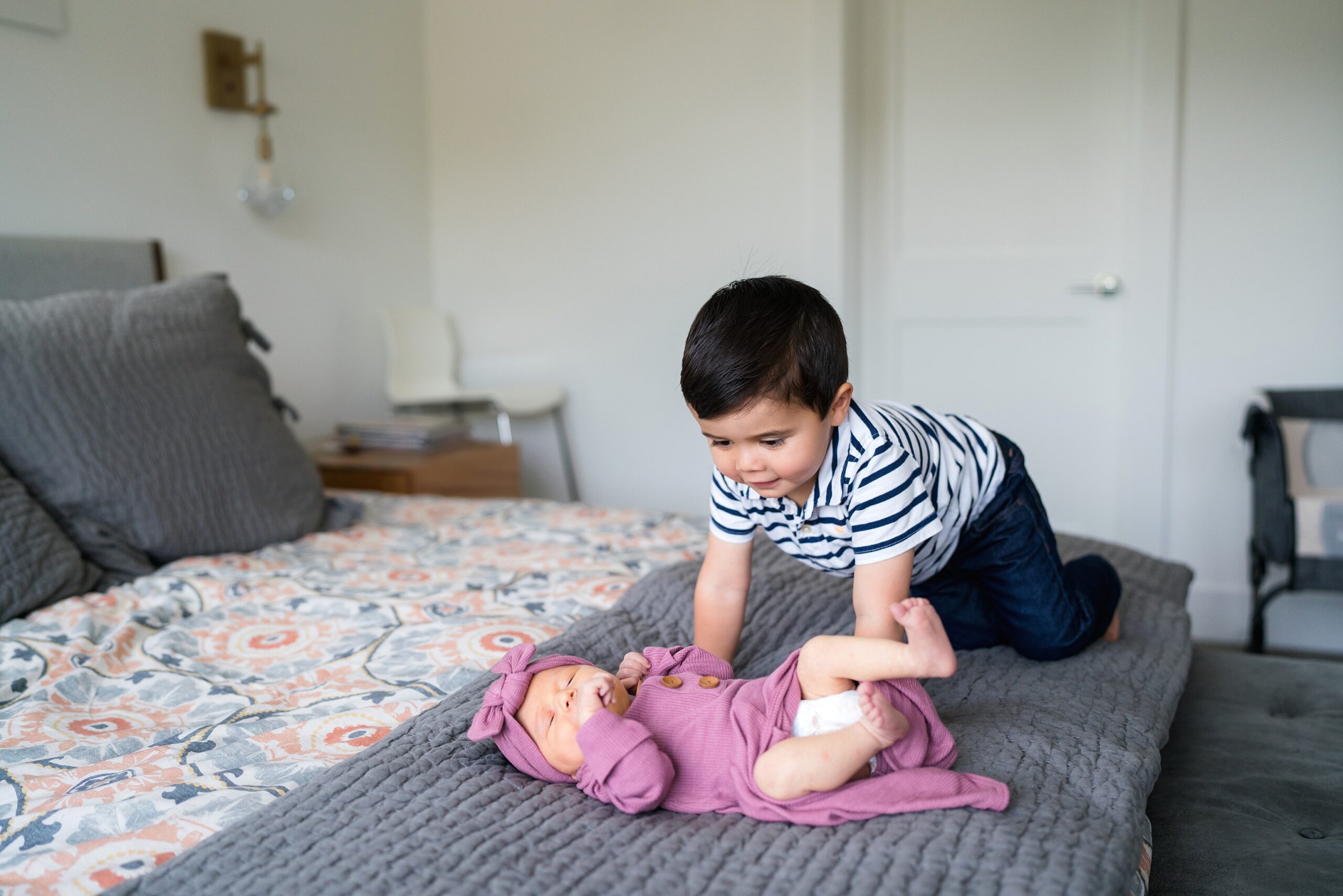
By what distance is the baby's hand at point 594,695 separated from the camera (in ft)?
2.99

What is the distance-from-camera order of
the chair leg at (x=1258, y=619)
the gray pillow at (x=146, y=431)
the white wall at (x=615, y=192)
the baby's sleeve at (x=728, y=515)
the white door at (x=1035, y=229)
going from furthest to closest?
the white wall at (x=615, y=192) < the white door at (x=1035, y=229) < the chair leg at (x=1258, y=619) < the gray pillow at (x=146, y=431) < the baby's sleeve at (x=728, y=515)

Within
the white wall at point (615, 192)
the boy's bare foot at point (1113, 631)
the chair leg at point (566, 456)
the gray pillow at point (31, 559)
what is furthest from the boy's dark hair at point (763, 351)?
the chair leg at point (566, 456)

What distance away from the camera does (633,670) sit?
1.04 metres

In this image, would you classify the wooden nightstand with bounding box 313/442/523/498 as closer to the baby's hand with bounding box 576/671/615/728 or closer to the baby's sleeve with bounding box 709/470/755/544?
the baby's sleeve with bounding box 709/470/755/544

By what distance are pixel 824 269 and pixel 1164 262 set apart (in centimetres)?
96

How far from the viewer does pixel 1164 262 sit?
282 centimetres

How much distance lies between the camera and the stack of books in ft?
9.10

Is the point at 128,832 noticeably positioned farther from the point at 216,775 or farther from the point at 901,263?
the point at 901,263

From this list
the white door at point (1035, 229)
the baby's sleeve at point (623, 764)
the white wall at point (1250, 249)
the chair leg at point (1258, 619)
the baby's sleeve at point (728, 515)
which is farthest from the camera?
the white door at point (1035, 229)

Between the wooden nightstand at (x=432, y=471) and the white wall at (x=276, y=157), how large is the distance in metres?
Answer: 0.41

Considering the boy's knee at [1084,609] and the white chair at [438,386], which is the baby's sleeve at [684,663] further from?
the white chair at [438,386]

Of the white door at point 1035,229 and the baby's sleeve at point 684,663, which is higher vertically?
the white door at point 1035,229

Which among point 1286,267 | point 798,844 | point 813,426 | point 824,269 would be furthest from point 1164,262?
point 798,844

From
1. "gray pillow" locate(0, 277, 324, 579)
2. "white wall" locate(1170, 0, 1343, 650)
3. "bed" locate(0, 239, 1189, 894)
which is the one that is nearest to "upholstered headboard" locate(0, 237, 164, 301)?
"gray pillow" locate(0, 277, 324, 579)
